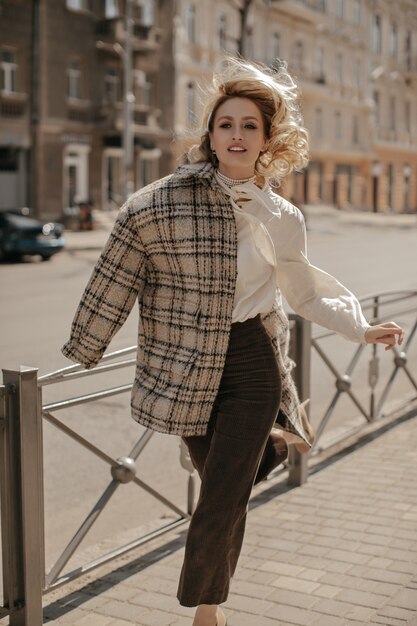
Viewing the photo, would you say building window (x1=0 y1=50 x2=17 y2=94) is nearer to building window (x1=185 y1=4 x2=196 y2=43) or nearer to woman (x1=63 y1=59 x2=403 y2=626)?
building window (x1=185 y1=4 x2=196 y2=43)

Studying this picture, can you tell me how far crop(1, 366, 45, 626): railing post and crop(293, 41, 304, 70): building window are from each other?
47.6 m

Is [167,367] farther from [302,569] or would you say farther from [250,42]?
[250,42]

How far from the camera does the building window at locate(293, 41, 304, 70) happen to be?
49.2m

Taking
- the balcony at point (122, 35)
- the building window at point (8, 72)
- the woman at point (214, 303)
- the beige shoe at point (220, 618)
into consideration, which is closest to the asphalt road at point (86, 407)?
the beige shoe at point (220, 618)

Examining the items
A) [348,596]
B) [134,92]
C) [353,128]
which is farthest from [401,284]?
[353,128]

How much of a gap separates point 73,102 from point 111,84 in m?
2.09

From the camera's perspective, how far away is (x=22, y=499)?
3.29 meters

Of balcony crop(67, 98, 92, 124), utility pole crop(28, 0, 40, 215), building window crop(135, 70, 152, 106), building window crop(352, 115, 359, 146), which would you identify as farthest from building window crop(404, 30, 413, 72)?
utility pole crop(28, 0, 40, 215)

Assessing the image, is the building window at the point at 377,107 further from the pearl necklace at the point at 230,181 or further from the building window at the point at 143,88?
the pearl necklace at the point at 230,181

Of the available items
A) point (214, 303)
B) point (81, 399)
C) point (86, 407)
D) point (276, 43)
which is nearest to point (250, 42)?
point (276, 43)

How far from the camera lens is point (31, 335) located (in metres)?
11.1

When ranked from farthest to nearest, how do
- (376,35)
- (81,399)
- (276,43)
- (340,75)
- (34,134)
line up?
(376,35) → (340,75) → (276,43) → (34,134) → (81,399)

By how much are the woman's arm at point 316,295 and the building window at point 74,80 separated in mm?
33594

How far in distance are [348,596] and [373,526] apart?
85 centimetres
